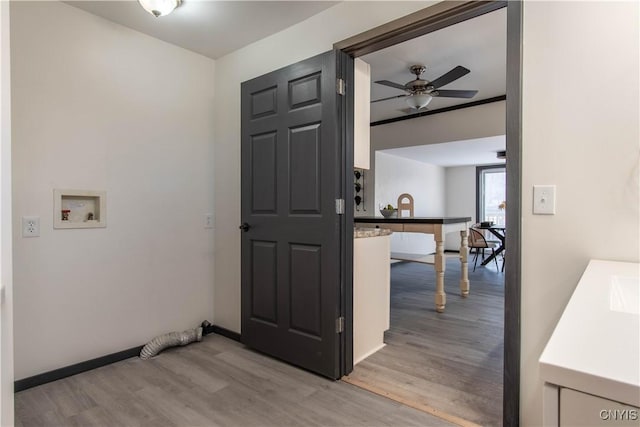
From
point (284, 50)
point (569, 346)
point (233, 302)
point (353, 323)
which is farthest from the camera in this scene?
point (233, 302)

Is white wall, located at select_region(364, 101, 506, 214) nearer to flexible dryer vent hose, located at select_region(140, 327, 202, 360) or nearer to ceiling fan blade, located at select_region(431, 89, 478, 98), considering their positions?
ceiling fan blade, located at select_region(431, 89, 478, 98)

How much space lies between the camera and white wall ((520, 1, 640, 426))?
52.6 inches

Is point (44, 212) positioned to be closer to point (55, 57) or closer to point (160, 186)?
point (160, 186)

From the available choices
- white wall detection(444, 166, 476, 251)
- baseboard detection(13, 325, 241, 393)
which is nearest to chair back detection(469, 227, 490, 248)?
white wall detection(444, 166, 476, 251)

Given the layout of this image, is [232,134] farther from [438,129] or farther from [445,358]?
[438,129]

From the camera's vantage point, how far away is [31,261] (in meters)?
2.07

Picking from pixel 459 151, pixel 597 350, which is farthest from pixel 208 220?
pixel 459 151

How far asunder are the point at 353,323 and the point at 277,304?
54 cm

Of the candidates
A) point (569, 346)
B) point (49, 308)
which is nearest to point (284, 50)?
point (49, 308)

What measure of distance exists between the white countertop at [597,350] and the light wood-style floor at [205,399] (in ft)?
4.08

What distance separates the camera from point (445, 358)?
2480 millimetres

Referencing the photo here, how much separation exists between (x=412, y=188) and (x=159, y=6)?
19.9ft

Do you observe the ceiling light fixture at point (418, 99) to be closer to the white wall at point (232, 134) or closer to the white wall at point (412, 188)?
the white wall at point (232, 134)

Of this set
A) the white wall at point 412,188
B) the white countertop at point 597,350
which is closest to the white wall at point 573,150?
the white countertop at point 597,350
